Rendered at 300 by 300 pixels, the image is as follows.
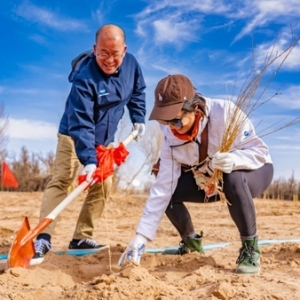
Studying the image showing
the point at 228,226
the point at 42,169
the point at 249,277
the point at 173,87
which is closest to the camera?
the point at 249,277

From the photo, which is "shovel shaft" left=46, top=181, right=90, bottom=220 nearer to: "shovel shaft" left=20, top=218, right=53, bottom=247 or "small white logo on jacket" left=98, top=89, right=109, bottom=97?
"shovel shaft" left=20, top=218, right=53, bottom=247

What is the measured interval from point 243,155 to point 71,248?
1.98 metres

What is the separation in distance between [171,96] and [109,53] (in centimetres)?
107

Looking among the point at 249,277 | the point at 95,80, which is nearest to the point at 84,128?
the point at 95,80

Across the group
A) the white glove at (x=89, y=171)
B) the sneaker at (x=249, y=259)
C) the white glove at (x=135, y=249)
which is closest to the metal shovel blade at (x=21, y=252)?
the white glove at (x=89, y=171)

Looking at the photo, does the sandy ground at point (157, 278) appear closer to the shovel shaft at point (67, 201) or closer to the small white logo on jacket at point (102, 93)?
the shovel shaft at point (67, 201)

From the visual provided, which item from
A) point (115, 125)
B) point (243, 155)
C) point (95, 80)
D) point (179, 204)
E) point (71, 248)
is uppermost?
point (95, 80)

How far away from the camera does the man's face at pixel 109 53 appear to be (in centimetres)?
373

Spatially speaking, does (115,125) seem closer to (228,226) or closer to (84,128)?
(84,128)

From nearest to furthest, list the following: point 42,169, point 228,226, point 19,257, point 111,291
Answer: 1. point 111,291
2. point 19,257
3. point 228,226
4. point 42,169

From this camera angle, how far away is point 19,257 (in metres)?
3.36

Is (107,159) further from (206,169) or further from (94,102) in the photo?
(206,169)

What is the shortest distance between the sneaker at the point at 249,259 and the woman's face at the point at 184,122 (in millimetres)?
839

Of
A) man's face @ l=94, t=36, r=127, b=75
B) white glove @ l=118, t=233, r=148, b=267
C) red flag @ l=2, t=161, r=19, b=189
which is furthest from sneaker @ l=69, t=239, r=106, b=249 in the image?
red flag @ l=2, t=161, r=19, b=189
